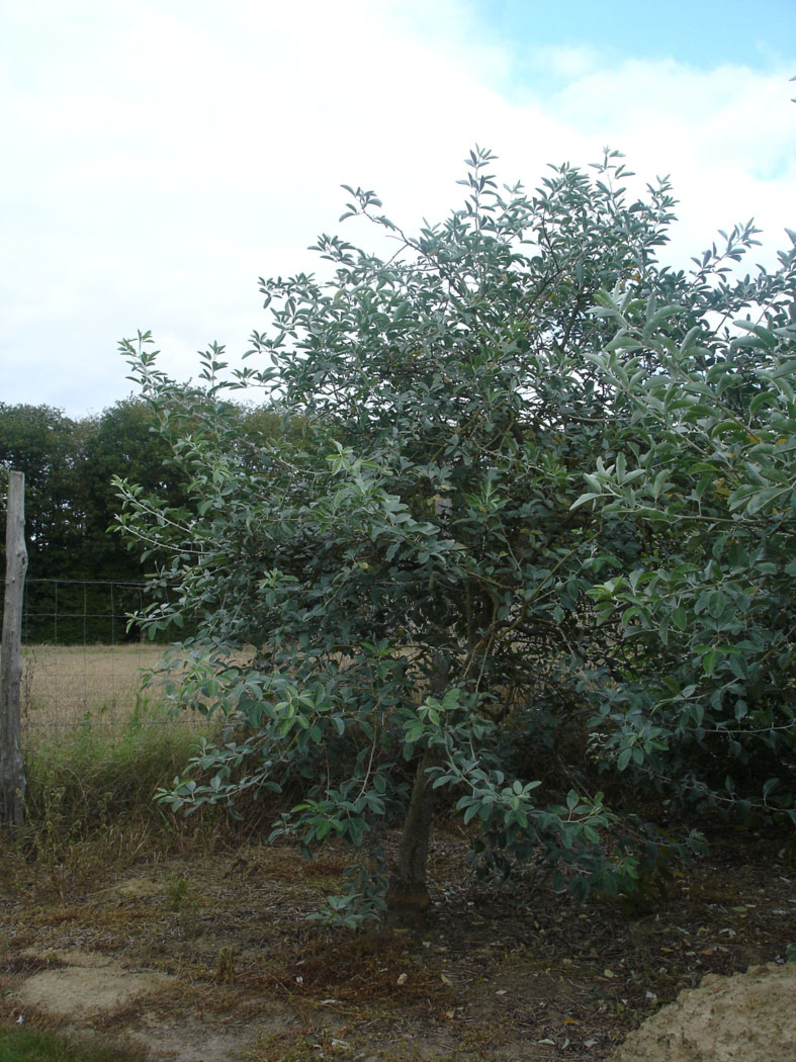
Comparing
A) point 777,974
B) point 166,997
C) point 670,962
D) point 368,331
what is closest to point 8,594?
point 166,997

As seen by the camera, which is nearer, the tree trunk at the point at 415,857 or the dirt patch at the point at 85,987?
the dirt patch at the point at 85,987

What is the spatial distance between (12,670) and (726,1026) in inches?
159

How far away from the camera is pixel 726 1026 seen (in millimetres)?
2375

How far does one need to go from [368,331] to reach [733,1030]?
102 inches

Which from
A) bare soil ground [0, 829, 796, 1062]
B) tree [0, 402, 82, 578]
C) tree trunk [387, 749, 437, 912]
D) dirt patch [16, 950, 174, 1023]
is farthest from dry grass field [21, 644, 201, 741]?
tree [0, 402, 82, 578]

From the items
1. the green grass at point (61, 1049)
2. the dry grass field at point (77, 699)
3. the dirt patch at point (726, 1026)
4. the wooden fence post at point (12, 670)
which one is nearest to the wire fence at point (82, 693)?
the dry grass field at point (77, 699)

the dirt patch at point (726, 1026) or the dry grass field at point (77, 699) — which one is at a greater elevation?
the dry grass field at point (77, 699)

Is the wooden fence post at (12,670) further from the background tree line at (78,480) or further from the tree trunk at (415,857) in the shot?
the background tree line at (78,480)

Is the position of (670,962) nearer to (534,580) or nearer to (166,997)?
(534,580)

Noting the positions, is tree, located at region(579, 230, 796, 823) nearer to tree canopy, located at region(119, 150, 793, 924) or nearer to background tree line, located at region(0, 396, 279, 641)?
tree canopy, located at region(119, 150, 793, 924)

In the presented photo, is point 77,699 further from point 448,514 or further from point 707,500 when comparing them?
point 707,500

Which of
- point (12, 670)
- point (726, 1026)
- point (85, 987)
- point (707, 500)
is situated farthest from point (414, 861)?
point (12, 670)

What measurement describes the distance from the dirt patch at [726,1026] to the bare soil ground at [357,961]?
0.68ft

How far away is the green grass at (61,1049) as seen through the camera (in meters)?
2.57
